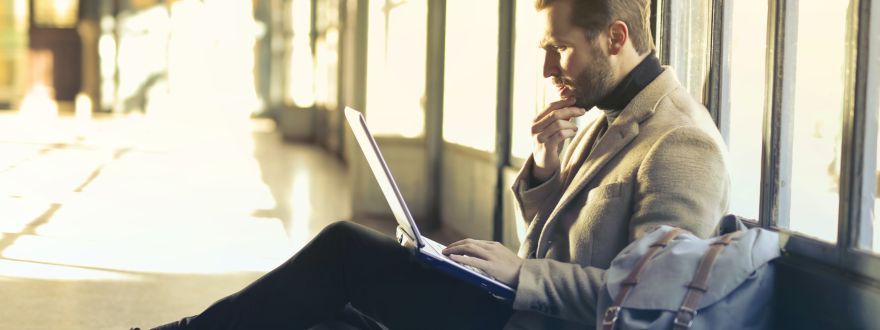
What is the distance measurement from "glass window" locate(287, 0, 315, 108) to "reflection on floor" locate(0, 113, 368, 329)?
2.47 m

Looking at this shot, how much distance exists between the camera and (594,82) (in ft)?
7.98

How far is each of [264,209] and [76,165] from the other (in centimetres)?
401

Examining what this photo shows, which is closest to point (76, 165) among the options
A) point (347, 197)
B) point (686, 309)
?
point (347, 197)

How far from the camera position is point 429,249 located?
228cm

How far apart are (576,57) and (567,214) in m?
0.33

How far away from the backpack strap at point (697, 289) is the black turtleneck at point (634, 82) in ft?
1.77

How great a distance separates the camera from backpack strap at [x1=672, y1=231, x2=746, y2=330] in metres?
1.91

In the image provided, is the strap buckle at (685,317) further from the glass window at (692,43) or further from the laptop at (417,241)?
the glass window at (692,43)

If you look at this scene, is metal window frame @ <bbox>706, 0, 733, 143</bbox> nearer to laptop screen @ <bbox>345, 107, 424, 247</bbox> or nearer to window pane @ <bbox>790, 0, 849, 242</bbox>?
window pane @ <bbox>790, 0, 849, 242</bbox>

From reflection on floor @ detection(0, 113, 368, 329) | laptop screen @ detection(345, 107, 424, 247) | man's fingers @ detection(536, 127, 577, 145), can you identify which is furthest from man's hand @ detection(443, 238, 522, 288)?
reflection on floor @ detection(0, 113, 368, 329)

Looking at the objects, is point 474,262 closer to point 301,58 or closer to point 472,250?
point 472,250

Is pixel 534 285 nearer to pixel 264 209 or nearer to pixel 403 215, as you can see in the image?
pixel 403 215

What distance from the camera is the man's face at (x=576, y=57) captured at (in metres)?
2.40

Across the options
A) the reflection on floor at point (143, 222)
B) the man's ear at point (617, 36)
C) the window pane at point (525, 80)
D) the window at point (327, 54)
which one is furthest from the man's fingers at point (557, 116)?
the window at point (327, 54)
